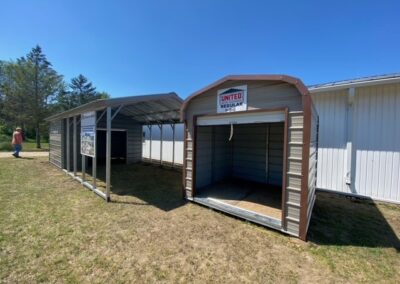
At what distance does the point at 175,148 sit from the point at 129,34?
6.55 meters

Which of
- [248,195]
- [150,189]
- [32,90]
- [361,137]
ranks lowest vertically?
[150,189]

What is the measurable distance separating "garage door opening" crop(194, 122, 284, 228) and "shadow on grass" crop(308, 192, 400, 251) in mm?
925

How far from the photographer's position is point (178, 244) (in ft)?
9.75

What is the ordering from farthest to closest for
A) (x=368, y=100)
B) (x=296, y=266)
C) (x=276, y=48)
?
1. (x=276, y=48)
2. (x=368, y=100)
3. (x=296, y=266)

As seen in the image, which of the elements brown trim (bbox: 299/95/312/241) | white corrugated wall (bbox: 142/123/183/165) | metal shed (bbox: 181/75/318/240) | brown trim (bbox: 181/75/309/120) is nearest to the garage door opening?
metal shed (bbox: 181/75/318/240)

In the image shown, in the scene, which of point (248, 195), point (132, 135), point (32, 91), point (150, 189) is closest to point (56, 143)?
point (132, 135)

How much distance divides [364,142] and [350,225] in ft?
9.09

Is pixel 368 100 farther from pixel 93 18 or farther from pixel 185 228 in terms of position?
pixel 93 18

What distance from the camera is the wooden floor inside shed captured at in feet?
14.0

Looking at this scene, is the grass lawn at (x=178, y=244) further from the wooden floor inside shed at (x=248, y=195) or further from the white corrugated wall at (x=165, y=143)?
the white corrugated wall at (x=165, y=143)

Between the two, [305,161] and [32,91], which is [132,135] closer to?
[305,161]

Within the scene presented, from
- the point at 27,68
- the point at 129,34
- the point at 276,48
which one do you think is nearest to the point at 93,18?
the point at 129,34

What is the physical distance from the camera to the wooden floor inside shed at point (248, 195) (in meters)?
4.27

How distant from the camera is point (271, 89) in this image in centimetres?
345
